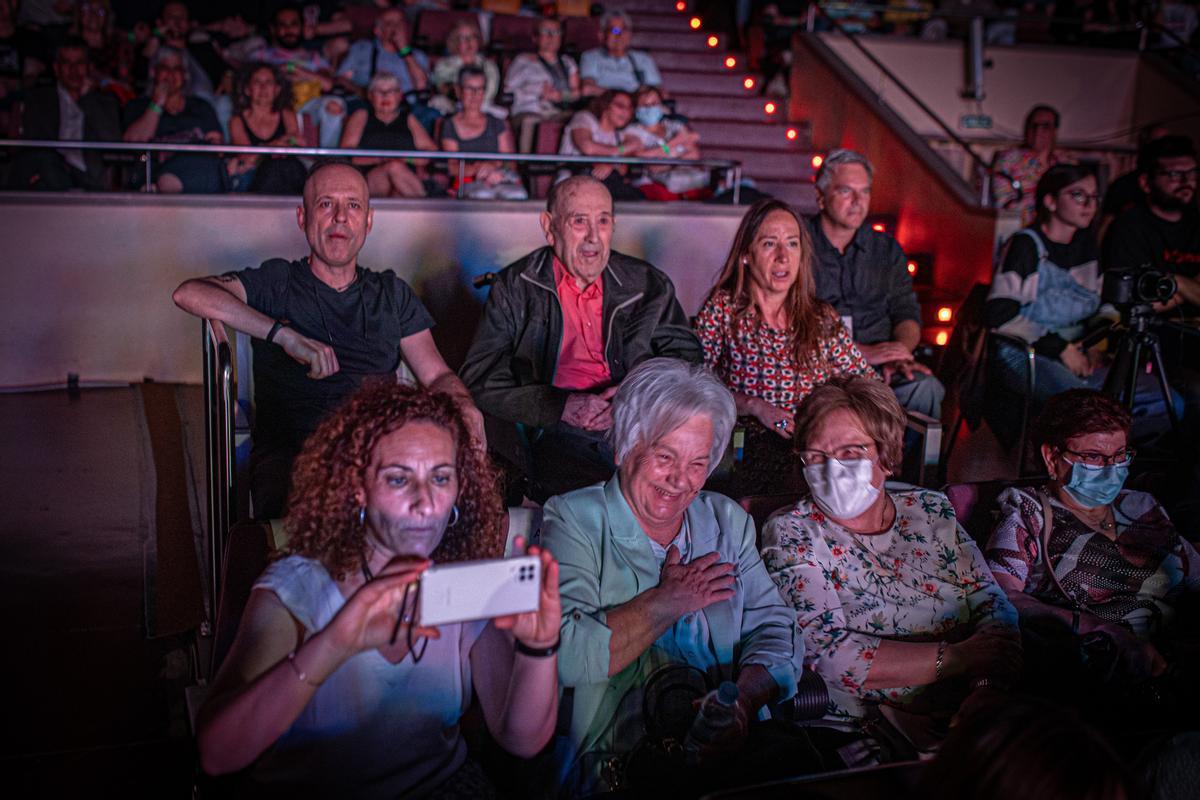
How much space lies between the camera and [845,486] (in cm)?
220

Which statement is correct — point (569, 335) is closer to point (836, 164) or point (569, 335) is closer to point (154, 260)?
point (836, 164)

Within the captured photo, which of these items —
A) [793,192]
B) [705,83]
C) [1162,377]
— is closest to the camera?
[1162,377]

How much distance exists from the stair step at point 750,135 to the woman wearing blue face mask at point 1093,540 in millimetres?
4742

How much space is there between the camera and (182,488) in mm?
3922

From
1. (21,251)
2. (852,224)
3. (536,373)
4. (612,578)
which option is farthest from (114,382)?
(612,578)

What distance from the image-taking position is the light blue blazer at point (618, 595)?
188 cm

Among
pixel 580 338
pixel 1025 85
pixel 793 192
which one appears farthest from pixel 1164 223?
pixel 1025 85

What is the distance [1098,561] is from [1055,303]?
207 centimetres

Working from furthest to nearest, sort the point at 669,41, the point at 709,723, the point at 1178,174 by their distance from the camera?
the point at 669,41, the point at 1178,174, the point at 709,723

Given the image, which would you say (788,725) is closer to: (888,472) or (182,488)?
(888,472)

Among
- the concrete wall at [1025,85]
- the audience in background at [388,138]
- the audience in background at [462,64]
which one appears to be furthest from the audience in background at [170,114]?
the concrete wall at [1025,85]

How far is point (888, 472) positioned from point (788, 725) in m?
0.64

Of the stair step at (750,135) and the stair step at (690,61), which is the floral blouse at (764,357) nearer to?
the stair step at (750,135)

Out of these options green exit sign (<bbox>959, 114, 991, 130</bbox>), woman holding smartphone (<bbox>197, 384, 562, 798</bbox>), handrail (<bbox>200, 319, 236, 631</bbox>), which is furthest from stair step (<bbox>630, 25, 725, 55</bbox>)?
woman holding smartphone (<bbox>197, 384, 562, 798</bbox>)
